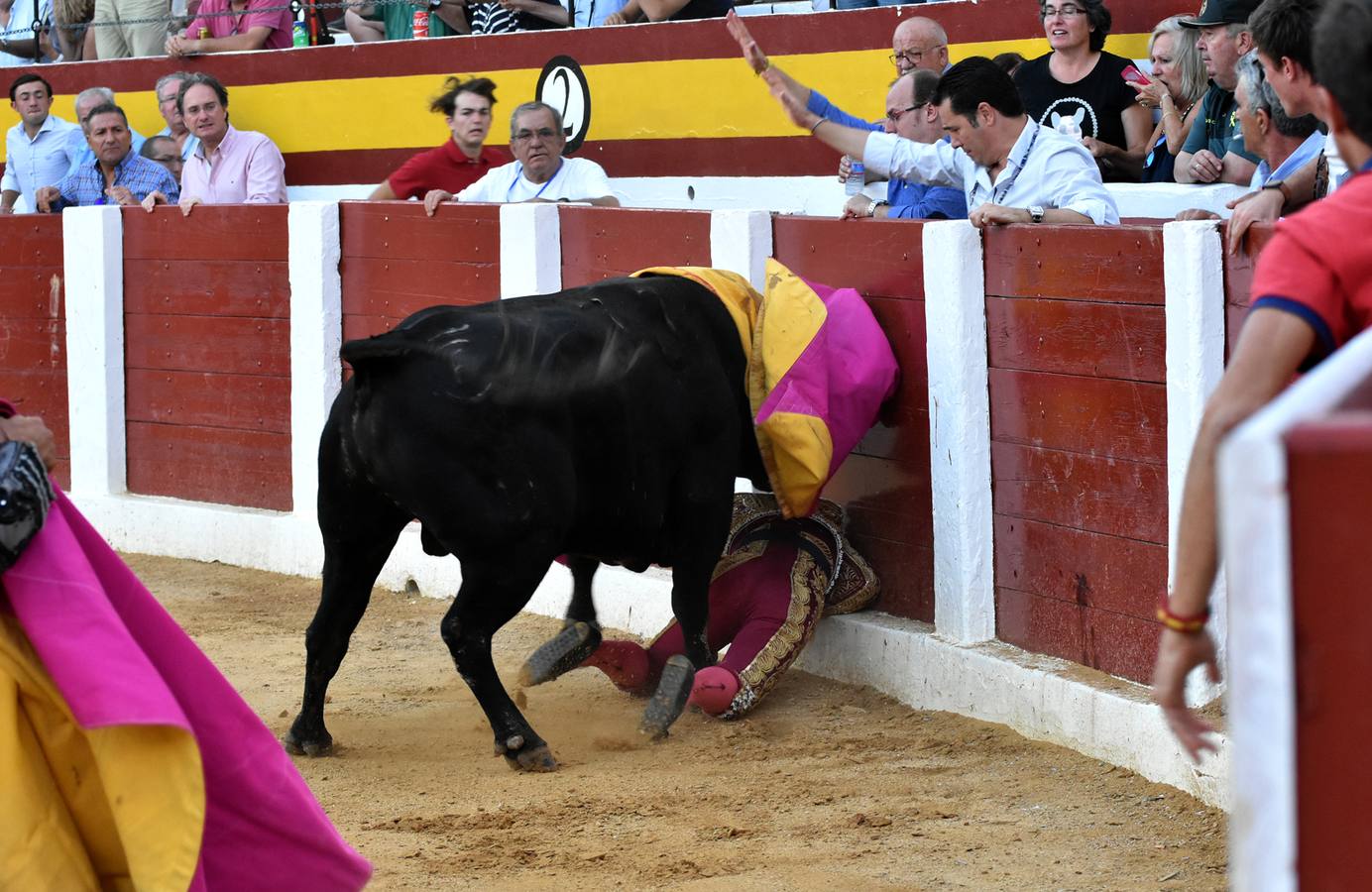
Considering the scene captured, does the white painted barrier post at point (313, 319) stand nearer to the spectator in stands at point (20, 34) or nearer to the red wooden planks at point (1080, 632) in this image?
the red wooden planks at point (1080, 632)

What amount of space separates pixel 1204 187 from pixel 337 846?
12.0ft

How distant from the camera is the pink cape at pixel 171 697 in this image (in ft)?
8.16

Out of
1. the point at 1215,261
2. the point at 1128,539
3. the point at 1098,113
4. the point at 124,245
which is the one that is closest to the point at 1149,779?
the point at 1128,539

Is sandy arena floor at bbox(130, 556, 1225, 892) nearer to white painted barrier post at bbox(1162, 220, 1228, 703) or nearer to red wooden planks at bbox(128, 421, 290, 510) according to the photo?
white painted barrier post at bbox(1162, 220, 1228, 703)

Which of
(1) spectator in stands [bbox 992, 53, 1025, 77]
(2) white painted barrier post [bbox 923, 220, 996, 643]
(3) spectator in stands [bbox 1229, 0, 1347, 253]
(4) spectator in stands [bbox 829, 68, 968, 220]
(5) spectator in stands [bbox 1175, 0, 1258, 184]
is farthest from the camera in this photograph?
(1) spectator in stands [bbox 992, 53, 1025, 77]

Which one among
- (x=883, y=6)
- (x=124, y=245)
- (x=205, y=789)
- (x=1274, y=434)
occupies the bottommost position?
(x=205, y=789)

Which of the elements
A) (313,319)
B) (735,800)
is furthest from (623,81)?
(735,800)

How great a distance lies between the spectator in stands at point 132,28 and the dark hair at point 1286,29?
880 centimetres

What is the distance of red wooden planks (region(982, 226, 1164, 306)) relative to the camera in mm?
4211

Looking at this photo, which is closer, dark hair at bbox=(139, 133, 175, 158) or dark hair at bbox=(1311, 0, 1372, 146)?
dark hair at bbox=(1311, 0, 1372, 146)

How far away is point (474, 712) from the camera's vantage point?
16.8 ft

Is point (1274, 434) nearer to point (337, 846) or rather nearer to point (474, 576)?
point (337, 846)

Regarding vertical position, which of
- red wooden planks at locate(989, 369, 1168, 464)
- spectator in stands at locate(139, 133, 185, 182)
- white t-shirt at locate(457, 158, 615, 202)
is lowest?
red wooden planks at locate(989, 369, 1168, 464)

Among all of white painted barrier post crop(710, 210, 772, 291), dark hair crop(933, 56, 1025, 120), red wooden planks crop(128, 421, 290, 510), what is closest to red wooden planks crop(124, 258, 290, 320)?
red wooden planks crop(128, 421, 290, 510)
